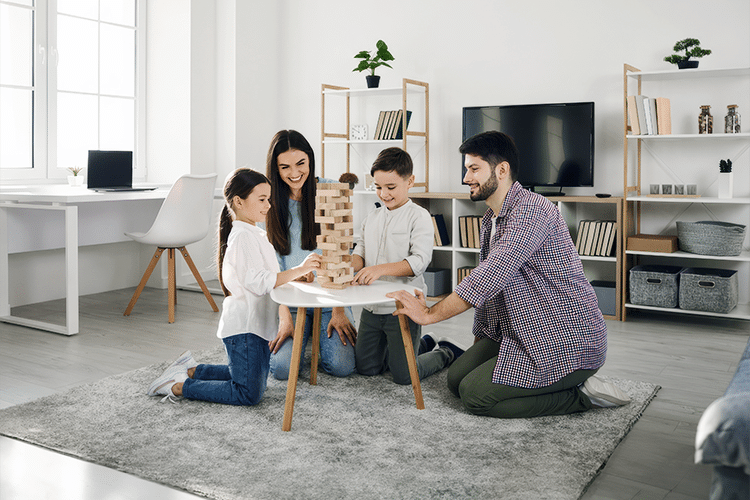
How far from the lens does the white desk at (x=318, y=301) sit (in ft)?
7.12

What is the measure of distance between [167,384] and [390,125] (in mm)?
2697

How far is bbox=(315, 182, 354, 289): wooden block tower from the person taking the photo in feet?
7.86

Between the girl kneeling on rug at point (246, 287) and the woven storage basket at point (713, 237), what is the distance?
235cm

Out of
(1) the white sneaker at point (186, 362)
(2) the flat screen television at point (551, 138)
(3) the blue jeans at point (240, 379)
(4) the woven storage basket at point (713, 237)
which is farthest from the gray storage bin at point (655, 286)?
(1) the white sneaker at point (186, 362)

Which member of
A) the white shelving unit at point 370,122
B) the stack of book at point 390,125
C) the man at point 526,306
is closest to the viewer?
the man at point 526,306

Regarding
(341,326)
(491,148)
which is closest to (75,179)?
(341,326)

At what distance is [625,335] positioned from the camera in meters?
3.67

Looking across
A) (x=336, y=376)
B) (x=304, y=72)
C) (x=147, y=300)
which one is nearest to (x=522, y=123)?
(x=304, y=72)

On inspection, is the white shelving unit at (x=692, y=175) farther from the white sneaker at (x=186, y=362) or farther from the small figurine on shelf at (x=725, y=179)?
the white sneaker at (x=186, y=362)

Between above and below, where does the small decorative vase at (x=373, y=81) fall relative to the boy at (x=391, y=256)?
above

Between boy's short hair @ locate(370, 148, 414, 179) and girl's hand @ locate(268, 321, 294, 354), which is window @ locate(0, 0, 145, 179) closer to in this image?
girl's hand @ locate(268, 321, 294, 354)

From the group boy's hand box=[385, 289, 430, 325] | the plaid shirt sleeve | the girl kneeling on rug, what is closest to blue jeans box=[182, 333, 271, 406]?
the girl kneeling on rug

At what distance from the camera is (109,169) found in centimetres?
426

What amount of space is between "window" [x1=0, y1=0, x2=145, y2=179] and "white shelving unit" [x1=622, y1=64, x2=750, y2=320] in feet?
11.1
